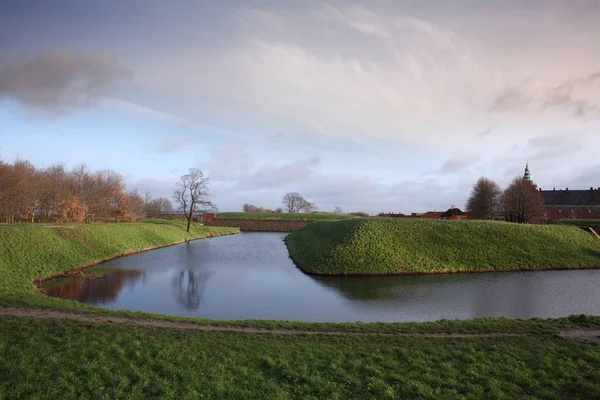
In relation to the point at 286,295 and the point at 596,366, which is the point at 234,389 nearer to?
the point at 596,366

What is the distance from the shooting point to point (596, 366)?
361 inches

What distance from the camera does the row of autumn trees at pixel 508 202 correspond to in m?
61.3

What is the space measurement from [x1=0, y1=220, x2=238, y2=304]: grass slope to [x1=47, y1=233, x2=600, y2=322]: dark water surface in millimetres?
1826

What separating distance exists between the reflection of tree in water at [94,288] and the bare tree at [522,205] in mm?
61058

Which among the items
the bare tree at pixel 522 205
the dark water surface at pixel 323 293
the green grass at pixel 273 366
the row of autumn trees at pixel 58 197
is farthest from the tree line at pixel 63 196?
the bare tree at pixel 522 205

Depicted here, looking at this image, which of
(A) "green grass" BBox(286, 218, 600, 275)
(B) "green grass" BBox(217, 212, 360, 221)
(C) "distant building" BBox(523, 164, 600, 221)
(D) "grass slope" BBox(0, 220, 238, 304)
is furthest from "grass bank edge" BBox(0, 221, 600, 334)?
(C) "distant building" BBox(523, 164, 600, 221)

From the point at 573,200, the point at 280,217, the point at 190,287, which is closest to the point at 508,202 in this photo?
the point at 280,217

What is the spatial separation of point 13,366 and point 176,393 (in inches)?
152

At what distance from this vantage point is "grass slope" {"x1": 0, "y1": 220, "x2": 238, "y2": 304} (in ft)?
62.0

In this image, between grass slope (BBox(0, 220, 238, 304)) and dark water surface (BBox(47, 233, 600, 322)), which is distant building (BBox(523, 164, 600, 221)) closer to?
dark water surface (BBox(47, 233, 600, 322))

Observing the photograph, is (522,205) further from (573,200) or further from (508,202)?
(573,200)

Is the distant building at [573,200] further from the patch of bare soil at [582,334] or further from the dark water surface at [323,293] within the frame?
the patch of bare soil at [582,334]

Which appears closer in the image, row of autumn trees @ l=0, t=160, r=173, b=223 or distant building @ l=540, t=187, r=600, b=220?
row of autumn trees @ l=0, t=160, r=173, b=223

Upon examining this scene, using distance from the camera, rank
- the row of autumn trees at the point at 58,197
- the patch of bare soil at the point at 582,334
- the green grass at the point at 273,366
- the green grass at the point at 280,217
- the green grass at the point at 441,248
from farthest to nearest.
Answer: the green grass at the point at 280,217
the row of autumn trees at the point at 58,197
the green grass at the point at 441,248
the patch of bare soil at the point at 582,334
the green grass at the point at 273,366
